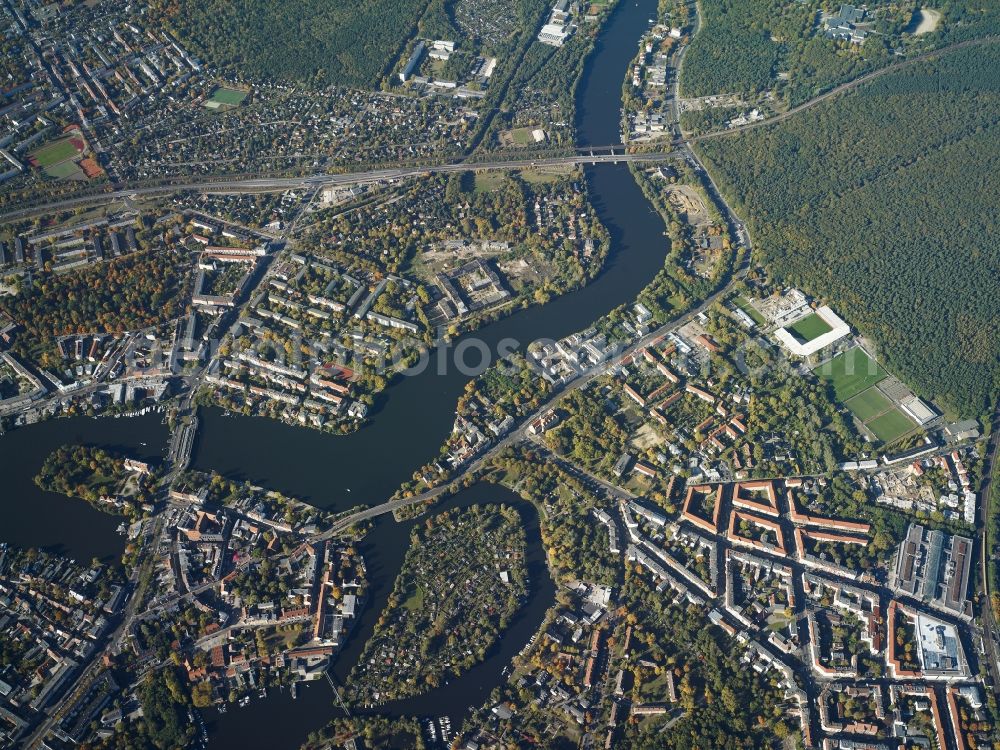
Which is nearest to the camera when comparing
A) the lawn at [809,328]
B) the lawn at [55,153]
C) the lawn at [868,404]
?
the lawn at [868,404]

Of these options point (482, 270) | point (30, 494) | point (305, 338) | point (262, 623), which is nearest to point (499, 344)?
point (482, 270)

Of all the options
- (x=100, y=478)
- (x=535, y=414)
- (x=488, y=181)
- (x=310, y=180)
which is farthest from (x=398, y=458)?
(x=310, y=180)

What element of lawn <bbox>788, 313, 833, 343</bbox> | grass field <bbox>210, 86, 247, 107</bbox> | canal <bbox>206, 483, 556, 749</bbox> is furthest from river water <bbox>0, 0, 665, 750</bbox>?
grass field <bbox>210, 86, 247, 107</bbox>

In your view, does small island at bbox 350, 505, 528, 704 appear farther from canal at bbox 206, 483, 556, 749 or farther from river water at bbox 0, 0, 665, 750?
river water at bbox 0, 0, 665, 750

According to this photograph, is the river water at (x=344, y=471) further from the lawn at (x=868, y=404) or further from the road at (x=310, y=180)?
the lawn at (x=868, y=404)

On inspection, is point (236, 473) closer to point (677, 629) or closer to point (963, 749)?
point (677, 629)

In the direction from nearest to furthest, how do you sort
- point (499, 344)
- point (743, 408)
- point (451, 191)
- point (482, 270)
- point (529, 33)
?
point (743, 408) → point (499, 344) → point (482, 270) → point (451, 191) → point (529, 33)

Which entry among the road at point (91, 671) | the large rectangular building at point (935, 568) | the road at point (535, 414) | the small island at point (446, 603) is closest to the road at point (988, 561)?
the large rectangular building at point (935, 568)
